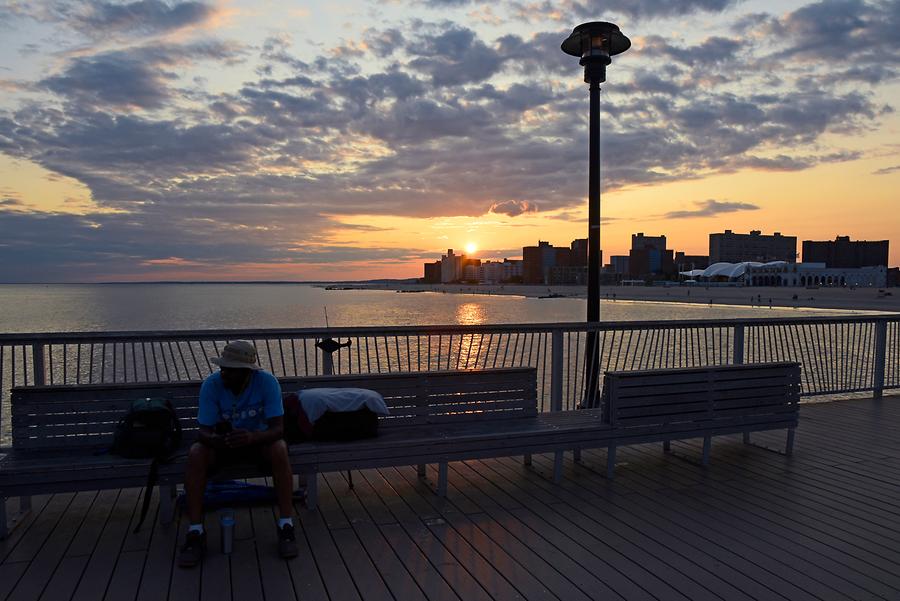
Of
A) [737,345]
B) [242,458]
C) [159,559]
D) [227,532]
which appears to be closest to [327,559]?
[227,532]

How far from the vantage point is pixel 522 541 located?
4.29 m

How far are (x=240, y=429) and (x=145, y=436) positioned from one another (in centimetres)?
61

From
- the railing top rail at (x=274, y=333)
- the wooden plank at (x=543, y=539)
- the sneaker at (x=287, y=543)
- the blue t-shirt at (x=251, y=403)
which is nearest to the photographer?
the wooden plank at (x=543, y=539)

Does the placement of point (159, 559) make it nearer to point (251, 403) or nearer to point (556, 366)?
point (251, 403)

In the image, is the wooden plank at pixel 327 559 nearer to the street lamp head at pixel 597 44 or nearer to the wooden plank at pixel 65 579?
the wooden plank at pixel 65 579

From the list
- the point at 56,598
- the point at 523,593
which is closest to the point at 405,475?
the point at 523,593

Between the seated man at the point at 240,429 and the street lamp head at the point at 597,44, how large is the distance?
5685 mm

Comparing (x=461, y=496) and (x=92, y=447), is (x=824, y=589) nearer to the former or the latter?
(x=461, y=496)

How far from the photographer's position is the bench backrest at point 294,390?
14.6 feet

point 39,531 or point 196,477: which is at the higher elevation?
point 196,477

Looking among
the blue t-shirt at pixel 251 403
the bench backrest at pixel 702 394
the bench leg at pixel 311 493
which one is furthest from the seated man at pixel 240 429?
the bench backrest at pixel 702 394

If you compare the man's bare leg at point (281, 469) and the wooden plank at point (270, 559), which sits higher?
the man's bare leg at point (281, 469)

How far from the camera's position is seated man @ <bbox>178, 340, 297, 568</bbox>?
13.6ft

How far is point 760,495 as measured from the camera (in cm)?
525
